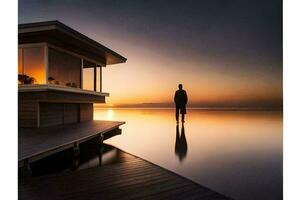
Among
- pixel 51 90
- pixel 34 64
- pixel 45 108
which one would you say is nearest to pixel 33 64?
pixel 34 64

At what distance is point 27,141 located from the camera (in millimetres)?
2963

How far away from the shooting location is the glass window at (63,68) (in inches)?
203

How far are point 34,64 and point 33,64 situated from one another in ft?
0.05

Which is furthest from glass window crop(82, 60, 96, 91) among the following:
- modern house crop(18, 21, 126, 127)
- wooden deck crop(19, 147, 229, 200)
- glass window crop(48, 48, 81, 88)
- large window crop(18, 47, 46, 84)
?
wooden deck crop(19, 147, 229, 200)

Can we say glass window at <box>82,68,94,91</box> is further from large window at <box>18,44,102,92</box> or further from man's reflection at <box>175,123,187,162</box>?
man's reflection at <box>175,123,187,162</box>

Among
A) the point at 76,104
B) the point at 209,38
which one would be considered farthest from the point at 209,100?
the point at 76,104

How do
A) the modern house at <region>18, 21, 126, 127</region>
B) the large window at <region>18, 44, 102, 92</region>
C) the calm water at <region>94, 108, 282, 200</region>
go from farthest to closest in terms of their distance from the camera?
the large window at <region>18, 44, 102, 92</region> < the modern house at <region>18, 21, 126, 127</region> < the calm water at <region>94, 108, 282, 200</region>

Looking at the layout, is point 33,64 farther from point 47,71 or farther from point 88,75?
point 88,75

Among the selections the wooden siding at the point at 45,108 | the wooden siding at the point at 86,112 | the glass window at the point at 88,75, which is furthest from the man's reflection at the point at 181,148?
the glass window at the point at 88,75

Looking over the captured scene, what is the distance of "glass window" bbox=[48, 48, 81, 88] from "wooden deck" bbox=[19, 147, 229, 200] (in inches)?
119

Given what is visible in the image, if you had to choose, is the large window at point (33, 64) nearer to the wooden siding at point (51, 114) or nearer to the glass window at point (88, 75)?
the wooden siding at point (51, 114)

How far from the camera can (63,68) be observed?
18.1ft

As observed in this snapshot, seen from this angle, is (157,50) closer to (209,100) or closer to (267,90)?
(209,100)

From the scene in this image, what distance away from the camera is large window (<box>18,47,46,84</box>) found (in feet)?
14.8
